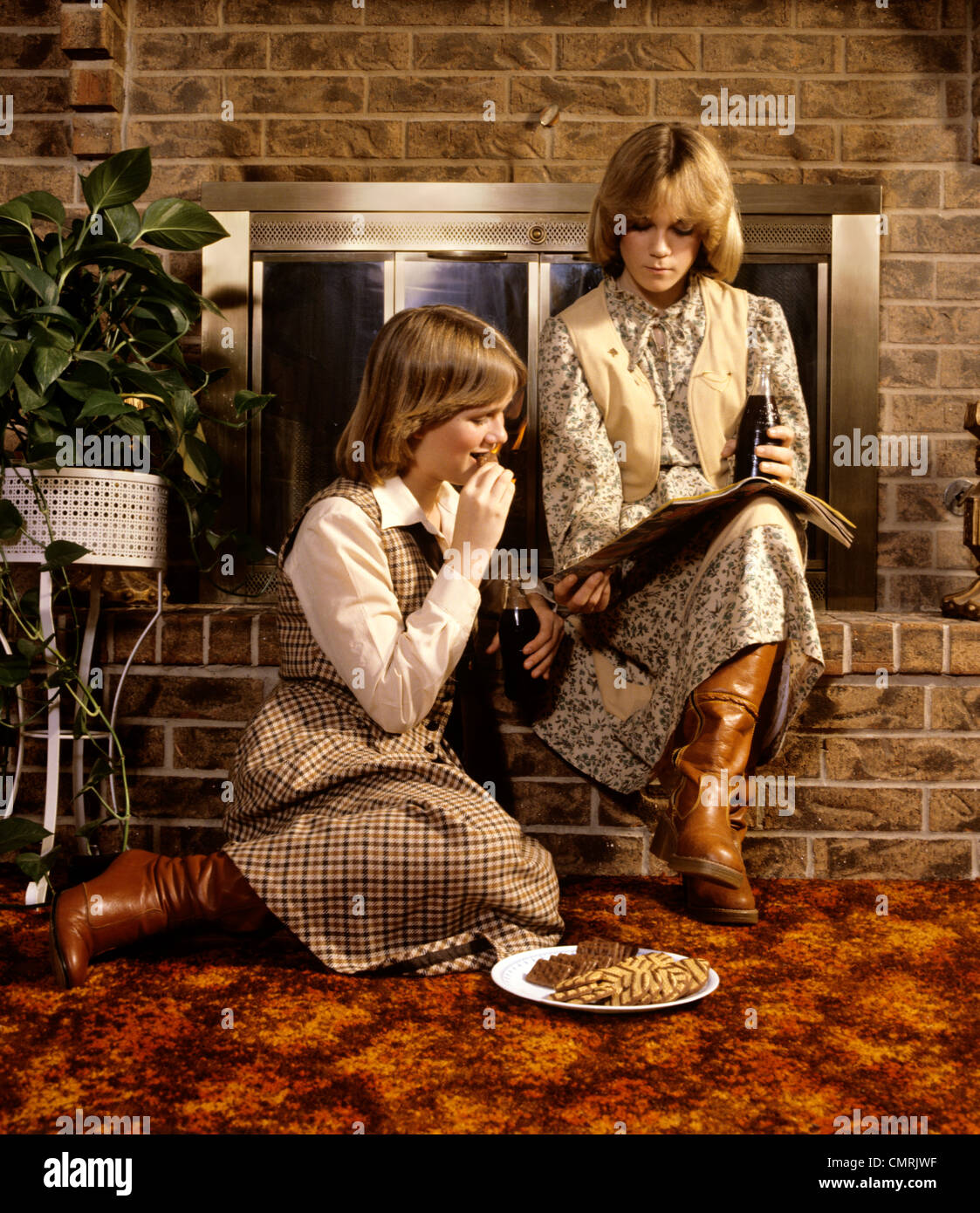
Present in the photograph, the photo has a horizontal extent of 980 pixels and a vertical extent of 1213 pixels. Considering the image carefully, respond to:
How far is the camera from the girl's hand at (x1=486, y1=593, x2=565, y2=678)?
173cm

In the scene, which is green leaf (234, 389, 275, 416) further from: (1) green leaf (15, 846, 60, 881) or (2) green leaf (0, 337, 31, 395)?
(1) green leaf (15, 846, 60, 881)

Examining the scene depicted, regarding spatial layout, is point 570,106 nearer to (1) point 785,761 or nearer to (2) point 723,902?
(1) point 785,761

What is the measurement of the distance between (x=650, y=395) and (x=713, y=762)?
646mm

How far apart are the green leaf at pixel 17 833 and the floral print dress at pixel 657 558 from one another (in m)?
0.78

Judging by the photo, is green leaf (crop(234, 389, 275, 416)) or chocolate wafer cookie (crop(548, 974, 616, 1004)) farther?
green leaf (crop(234, 389, 275, 416))

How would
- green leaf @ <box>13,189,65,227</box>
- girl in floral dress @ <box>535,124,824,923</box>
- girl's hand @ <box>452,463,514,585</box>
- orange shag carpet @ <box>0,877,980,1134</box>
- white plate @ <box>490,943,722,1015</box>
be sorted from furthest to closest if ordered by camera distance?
green leaf @ <box>13,189,65,227</box>, girl in floral dress @ <box>535,124,824,923</box>, girl's hand @ <box>452,463,514,585</box>, white plate @ <box>490,943,722,1015</box>, orange shag carpet @ <box>0,877,980,1134</box>

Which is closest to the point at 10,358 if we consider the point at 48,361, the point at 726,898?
the point at 48,361

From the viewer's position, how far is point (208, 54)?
2.34 metres

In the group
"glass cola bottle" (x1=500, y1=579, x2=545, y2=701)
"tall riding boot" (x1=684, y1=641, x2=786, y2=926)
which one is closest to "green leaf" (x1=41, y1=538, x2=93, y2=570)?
"glass cola bottle" (x1=500, y1=579, x2=545, y2=701)

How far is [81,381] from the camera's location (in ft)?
5.19

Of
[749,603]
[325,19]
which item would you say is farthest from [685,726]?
[325,19]

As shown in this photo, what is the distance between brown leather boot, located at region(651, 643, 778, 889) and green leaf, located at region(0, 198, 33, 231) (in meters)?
1.21

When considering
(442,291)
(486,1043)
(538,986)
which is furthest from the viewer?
(442,291)

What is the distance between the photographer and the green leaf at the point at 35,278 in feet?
5.03
